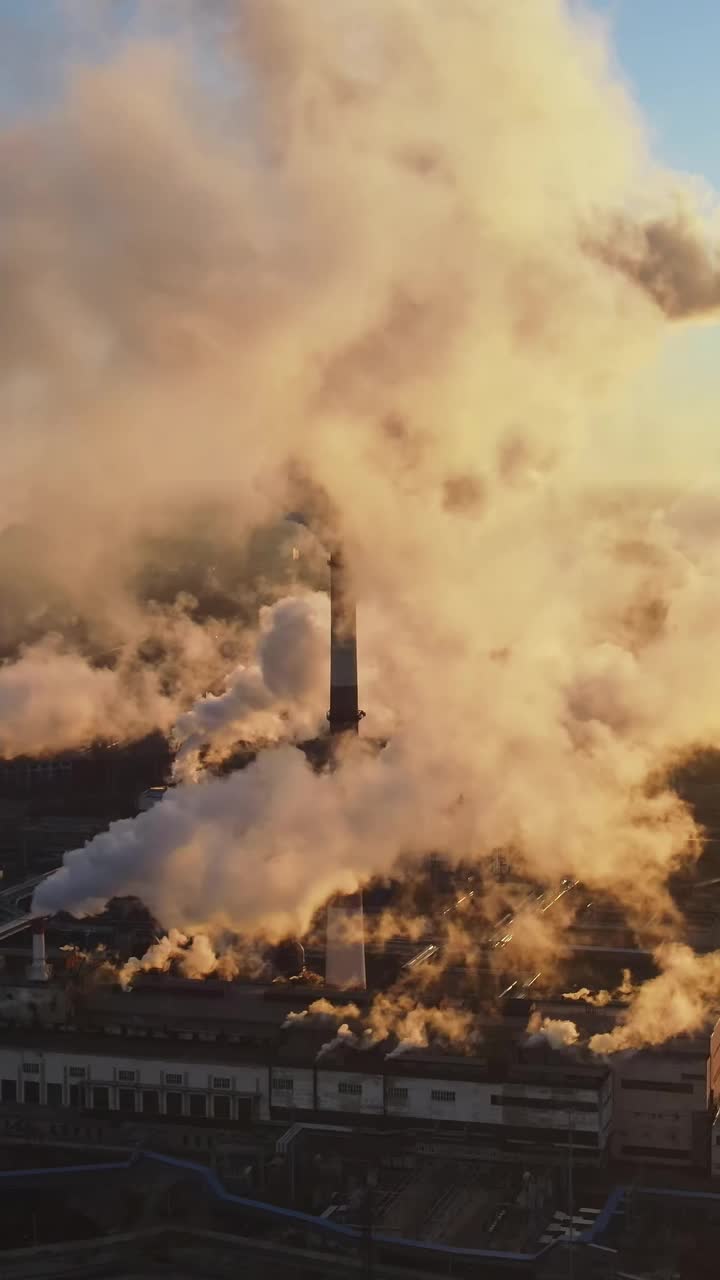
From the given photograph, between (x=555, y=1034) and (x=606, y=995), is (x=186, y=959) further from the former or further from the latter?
(x=555, y=1034)

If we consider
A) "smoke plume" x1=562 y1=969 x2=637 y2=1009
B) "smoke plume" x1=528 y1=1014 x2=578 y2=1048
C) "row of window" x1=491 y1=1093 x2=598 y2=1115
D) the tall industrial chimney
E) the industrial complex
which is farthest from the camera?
the tall industrial chimney

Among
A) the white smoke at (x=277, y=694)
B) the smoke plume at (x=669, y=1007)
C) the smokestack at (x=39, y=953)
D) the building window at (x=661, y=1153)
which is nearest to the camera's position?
the building window at (x=661, y=1153)

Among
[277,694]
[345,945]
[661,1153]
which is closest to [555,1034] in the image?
[661,1153]

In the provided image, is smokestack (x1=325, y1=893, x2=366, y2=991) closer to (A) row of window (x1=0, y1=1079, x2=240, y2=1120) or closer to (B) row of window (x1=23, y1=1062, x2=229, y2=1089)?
(B) row of window (x1=23, y1=1062, x2=229, y2=1089)

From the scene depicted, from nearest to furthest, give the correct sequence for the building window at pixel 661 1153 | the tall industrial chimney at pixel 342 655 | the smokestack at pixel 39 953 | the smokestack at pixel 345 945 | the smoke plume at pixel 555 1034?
the building window at pixel 661 1153 → the smoke plume at pixel 555 1034 → the smokestack at pixel 39 953 → the smokestack at pixel 345 945 → the tall industrial chimney at pixel 342 655

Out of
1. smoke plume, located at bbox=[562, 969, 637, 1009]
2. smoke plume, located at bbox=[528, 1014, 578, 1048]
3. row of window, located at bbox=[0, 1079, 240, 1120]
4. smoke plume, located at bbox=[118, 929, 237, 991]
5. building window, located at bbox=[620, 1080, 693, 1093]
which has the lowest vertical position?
row of window, located at bbox=[0, 1079, 240, 1120]

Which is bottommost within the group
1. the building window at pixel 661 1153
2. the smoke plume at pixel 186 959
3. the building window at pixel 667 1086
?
the building window at pixel 661 1153

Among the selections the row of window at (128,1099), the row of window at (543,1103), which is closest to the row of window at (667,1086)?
the row of window at (543,1103)

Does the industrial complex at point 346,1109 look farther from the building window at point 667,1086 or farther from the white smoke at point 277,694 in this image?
the white smoke at point 277,694

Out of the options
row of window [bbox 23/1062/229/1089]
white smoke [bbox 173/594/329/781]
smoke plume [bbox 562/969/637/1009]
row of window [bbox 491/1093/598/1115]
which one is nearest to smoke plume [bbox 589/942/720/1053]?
smoke plume [bbox 562/969/637/1009]

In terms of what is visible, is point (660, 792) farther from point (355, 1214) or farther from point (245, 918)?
point (355, 1214)
